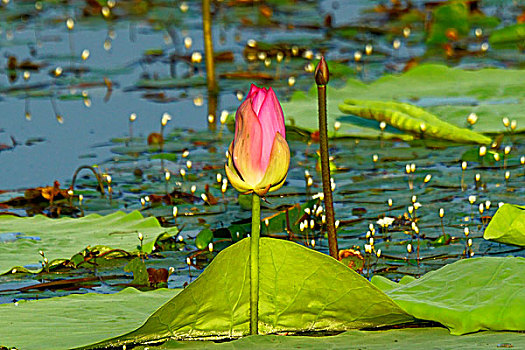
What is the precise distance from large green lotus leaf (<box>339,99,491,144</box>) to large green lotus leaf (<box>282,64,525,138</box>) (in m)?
0.13

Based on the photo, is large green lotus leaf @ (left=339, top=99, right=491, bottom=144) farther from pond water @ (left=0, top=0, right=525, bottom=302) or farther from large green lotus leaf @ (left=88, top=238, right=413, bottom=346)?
large green lotus leaf @ (left=88, top=238, right=413, bottom=346)

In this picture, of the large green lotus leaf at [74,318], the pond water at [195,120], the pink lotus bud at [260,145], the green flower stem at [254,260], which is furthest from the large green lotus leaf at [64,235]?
the pink lotus bud at [260,145]

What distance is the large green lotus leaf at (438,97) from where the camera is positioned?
16.4 ft

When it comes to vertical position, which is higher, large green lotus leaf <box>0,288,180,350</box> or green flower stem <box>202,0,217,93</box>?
green flower stem <box>202,0,217,93</box>

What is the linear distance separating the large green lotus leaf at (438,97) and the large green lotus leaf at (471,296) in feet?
8.16

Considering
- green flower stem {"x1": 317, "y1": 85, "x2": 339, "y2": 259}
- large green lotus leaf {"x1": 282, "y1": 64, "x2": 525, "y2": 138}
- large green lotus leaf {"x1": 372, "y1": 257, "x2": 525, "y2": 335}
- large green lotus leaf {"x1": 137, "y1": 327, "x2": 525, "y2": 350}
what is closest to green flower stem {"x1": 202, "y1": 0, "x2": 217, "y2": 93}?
large green lotus leaf {"x1": 282, "y1": 64, "x2": 525, "y2": 138}

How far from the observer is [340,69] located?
702cm

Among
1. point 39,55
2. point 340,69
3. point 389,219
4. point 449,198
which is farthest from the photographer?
point 39,55

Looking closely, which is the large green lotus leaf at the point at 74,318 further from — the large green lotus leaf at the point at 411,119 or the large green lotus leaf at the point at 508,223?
the large green lotus leaf at the point at 411,119

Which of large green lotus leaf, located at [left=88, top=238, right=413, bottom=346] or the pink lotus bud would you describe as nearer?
the pink lotus bud

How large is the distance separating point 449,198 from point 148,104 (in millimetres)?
3031

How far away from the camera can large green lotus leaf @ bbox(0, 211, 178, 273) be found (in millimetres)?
3160

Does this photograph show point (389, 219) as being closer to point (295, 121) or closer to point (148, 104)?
point (295, 121)

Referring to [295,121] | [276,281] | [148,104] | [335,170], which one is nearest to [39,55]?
[148,104]
